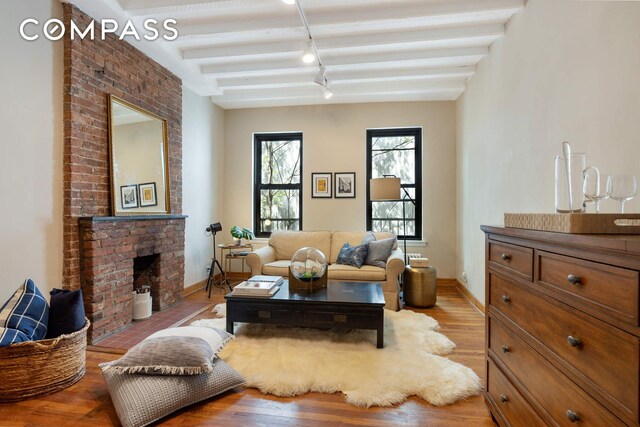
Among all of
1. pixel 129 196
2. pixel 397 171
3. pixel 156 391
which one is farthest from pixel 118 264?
pixel 397 171

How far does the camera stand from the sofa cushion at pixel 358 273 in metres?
3.54

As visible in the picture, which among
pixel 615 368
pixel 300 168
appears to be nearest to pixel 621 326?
pixel 615 368

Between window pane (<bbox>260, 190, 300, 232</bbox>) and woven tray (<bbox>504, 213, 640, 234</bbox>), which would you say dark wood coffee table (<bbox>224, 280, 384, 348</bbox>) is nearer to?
woven tray (<bbox>504, 213, 640, 234</bbox>)

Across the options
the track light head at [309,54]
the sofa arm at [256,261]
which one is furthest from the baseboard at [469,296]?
the track light head at [309,54]

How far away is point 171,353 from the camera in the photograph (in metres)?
1.86

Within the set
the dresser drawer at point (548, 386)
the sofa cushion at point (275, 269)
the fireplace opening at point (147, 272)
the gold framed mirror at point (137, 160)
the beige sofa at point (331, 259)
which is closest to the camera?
the dresser drawer at point (548, 386)

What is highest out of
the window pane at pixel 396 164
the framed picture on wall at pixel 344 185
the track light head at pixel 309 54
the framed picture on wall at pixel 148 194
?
the track light head at pixel 309 54

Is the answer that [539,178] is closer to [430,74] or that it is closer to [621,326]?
[621,326]

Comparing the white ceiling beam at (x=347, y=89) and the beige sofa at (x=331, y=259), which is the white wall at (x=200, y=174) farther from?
A: the beige sofa at (x=331, y=259)

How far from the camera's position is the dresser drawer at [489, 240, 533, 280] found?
131 centimetres

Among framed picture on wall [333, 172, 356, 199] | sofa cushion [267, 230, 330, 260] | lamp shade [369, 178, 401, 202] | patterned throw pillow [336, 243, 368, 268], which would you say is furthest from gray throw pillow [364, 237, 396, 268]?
framed picture on wall [333, 172, 356, 199]

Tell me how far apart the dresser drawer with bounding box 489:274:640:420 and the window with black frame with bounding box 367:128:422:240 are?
140 inches

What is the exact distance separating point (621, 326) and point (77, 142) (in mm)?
3453

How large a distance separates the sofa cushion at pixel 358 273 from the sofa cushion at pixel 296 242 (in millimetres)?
683
